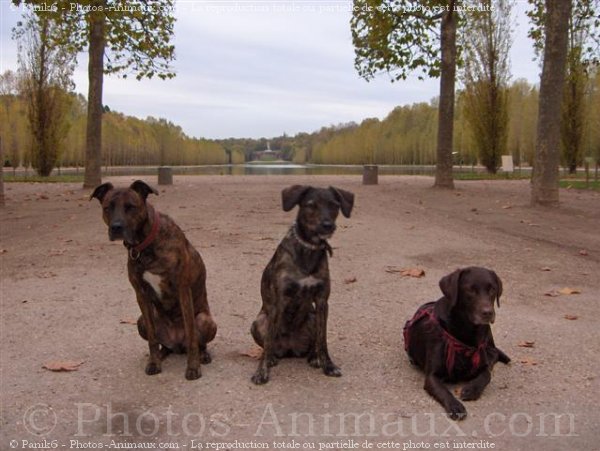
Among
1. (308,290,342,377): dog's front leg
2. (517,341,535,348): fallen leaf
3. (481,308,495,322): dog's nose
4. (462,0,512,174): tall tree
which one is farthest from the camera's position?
(462,0,512,174): tall tree

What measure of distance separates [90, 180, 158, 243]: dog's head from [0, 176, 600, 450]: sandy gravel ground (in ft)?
3.84

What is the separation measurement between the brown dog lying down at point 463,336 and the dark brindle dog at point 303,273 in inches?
30.7

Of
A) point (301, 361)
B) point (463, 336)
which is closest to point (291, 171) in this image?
point (301, 361)

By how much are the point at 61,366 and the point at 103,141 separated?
183ft

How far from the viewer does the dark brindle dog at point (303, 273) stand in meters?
4.44

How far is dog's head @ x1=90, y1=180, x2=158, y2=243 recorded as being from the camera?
4.15 m

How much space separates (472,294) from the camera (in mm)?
4191

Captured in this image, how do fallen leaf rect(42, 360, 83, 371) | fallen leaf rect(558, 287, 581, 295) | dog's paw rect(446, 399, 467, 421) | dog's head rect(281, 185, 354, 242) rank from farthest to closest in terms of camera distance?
fallen leaf rect(558, 287, 581, 295)
fallen leaf rect(42, 360, 83, 371)
dog's head rect(281, 185, 354, 242)
dog's paw rect(446, 399, 467, 421)

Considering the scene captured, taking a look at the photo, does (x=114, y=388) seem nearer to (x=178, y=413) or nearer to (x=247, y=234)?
(x=178, y=413)

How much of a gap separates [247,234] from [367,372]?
6546mm

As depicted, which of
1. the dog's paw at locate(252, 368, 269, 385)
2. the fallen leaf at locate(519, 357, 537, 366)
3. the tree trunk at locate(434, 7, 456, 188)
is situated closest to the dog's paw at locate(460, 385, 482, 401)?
the fallen leaf at locate(519, 357, 537, 366)

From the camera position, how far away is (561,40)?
13.9m

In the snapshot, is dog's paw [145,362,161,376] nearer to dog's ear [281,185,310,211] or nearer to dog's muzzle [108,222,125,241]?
dog's muzzle [108,222,125,241]

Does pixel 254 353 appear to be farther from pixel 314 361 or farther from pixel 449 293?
pixel 449 293
